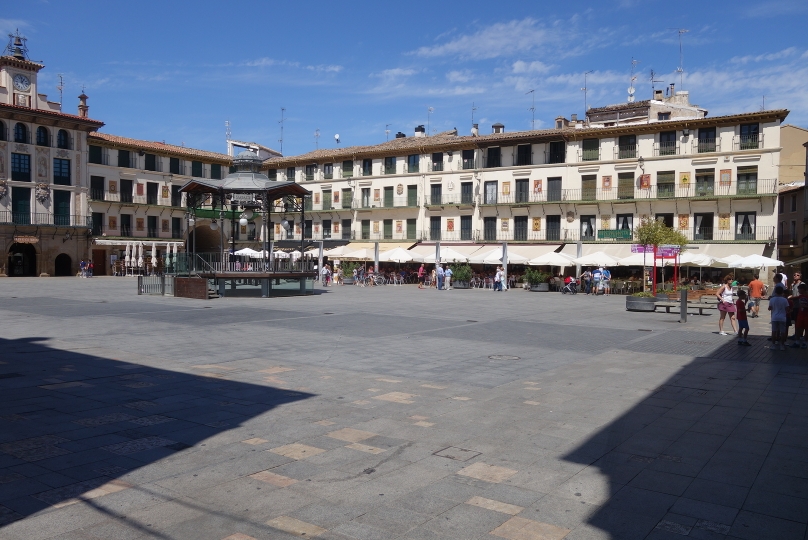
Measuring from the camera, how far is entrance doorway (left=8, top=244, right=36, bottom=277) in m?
46.3

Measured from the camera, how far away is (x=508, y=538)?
4.09 metres

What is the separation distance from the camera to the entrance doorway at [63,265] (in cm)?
4797

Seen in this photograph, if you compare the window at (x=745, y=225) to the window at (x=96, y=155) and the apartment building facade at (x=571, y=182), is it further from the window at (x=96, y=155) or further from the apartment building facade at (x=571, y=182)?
the window at (x=96, y=155)

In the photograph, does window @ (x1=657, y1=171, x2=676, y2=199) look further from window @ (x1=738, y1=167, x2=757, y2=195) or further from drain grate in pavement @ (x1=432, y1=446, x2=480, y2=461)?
drain grate in pavement @ (x1=432, y1=446, x2=480, y2=461)

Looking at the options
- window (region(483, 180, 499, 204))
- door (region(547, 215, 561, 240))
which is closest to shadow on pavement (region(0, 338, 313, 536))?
door (region(547, 215, 561, 240))

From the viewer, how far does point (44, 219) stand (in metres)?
46.0

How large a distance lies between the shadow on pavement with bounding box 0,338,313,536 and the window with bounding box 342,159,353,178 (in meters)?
43.5

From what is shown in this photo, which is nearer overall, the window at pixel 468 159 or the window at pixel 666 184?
the window at pixel 666 184

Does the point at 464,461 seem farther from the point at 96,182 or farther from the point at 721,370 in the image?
the point at 96,182

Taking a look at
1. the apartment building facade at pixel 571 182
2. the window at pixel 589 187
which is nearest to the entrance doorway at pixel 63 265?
the apartment building facade at pixel 571 182

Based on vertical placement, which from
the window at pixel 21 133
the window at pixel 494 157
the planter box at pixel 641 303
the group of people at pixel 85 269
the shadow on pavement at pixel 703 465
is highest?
the window at pixel 21 133

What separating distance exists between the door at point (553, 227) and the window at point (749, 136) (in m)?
11.7

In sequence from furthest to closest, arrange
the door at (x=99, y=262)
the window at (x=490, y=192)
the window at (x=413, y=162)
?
1. the door at (x=99, y=262)
2. the window at (x=413, y=162)
3. the window at (x=490, y=192)

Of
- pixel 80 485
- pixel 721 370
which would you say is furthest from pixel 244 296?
pixel 80 485
